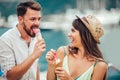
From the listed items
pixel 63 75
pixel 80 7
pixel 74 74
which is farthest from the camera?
pixel 80 7

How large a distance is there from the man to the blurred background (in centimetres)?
24

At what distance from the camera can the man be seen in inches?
66.6

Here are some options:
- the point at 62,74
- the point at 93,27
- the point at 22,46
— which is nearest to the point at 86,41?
the point at 93,27

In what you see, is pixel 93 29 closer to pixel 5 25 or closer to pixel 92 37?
pixel 92 37

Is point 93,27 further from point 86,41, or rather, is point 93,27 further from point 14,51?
point 14,51

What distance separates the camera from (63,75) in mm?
1595

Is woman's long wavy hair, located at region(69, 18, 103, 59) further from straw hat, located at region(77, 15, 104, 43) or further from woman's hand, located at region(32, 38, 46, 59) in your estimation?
woman's hand, located at region(32, 38, 46, 59)

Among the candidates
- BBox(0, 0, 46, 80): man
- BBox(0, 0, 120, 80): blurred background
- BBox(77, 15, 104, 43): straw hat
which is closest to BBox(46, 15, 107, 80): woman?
BBox(77, 15, 104, 43): straw hat

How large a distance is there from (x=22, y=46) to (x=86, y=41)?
0.35m

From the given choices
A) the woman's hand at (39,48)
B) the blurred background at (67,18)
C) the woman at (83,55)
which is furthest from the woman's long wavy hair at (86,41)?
the blurred background at (67,18)

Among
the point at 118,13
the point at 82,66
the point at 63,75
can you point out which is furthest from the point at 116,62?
the point at 63,75

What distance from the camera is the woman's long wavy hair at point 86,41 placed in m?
1.69

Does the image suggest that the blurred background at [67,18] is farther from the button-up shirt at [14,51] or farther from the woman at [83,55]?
the woman at [83,55]

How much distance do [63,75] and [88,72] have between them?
15cm
